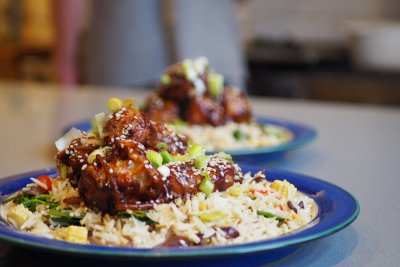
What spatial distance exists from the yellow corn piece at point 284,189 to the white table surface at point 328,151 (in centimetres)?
10

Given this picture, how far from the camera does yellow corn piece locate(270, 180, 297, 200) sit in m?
1.23

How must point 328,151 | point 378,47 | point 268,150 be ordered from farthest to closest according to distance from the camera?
1. point 378,47
2. point 328,151
3. point 268,150

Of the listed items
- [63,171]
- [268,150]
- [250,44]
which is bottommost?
[250,44]

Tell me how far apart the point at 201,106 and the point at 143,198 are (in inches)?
44.8

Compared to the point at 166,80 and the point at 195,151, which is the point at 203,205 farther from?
the point at 166,80

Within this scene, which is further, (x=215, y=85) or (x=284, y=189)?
(x=215, y=85)

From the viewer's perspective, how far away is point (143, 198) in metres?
1.07

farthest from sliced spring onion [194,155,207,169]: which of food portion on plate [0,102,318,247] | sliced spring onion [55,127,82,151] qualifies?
sliced spring onion [55,127,82,151]

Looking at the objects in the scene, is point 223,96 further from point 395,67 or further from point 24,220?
point 395,67

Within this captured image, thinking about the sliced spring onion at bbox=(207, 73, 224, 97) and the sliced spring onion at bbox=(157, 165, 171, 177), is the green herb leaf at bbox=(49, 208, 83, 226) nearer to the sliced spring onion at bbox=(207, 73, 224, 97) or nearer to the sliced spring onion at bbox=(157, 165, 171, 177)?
the sliced spring onion at bbox=(157, 165, 171, 177)

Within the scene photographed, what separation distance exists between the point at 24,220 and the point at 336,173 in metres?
0.94

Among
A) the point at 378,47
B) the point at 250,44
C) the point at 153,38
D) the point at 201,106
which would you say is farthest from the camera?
the point at 250,44

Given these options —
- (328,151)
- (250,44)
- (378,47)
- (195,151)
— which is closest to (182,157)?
(195,151)

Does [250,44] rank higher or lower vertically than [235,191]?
lower
